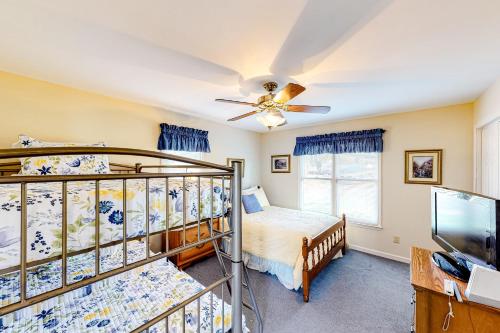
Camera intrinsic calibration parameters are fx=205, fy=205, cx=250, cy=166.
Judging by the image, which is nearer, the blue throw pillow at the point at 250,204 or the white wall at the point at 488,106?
the white wall at the point at 488,106

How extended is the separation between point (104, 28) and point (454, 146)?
4.01 meters

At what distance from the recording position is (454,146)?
277 centimetres

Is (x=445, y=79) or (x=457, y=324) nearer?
(x=457, y=324)

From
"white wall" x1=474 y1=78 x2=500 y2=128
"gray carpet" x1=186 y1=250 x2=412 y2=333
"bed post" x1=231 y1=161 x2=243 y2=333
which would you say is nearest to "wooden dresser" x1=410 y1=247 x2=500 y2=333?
"gray carpet" x1=186 y1=250 x2=412 y2=333

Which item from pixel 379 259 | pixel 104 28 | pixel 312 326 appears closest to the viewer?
pixel 104 28

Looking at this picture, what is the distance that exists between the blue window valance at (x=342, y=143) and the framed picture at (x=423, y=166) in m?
0.43


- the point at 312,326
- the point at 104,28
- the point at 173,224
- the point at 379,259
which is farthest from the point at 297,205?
the point at 104,28

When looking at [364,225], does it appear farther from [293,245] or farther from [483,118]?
[483,118]

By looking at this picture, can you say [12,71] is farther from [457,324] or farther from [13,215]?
[457,324]

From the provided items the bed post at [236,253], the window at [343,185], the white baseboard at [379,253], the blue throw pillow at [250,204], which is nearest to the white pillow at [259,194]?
the blue throw pillow at [250,204]

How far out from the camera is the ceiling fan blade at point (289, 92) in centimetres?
163

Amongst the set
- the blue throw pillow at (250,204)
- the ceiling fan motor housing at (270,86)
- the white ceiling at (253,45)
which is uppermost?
the white ceiling at (253,45)

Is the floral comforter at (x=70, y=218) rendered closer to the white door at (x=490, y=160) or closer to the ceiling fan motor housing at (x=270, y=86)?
the ceiling fan motor housing at (x=270, y=86)

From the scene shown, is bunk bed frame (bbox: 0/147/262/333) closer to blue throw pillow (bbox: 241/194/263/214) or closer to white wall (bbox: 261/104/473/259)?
blue throw pillow (bbox: 241/194/263/214)
